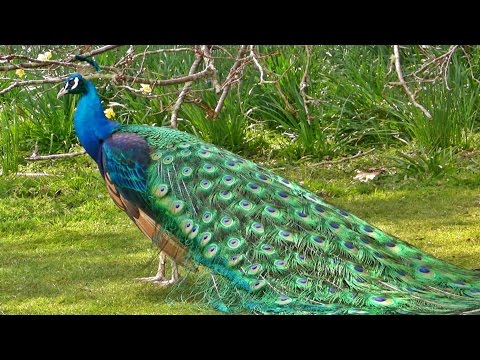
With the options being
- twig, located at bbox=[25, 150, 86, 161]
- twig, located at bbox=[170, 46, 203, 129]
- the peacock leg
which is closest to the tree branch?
twig, located at bbox=[170, 46, 203, 129]

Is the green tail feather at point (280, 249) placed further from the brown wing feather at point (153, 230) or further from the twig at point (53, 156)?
the twig at point (53, 156)

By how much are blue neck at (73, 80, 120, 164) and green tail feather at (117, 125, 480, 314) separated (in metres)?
0.29

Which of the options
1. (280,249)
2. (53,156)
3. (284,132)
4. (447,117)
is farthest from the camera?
(284,132)

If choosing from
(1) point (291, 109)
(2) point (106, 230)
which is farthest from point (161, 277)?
(1) point (291, 109)

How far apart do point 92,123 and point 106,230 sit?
0.99 m

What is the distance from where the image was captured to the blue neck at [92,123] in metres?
5.85

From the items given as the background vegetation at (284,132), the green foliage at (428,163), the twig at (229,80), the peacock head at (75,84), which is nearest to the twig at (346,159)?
the background vegetation at (284,132)

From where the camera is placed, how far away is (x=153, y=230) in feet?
18.3

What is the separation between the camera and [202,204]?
18.1 ft

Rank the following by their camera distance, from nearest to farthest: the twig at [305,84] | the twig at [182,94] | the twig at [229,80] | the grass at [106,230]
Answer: the grass at [106,230] → the twig at [182,94] → the twig at [229,80] → the twig at [305,84]

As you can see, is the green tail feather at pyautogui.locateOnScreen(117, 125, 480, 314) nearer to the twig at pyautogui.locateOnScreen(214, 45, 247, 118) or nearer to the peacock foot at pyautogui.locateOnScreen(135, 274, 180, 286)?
the peacock foot at pyautogui.locateOnScreen(135, 274, 180, 286)

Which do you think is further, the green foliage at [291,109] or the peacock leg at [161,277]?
the green foliage at [291,109]

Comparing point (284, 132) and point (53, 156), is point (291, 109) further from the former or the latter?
point (53, 156)

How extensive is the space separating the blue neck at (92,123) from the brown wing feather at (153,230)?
0.72ft
